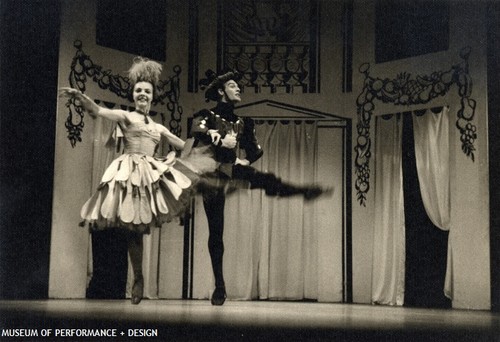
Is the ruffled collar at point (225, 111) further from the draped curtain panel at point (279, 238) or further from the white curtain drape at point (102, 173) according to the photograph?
the draped curtain panel at point (279, 238)

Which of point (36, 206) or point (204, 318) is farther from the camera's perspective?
point (36, 206)

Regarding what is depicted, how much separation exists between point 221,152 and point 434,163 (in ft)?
8.82

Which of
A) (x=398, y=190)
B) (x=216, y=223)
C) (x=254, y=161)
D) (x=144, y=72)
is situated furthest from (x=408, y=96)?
(x=144, y=72)

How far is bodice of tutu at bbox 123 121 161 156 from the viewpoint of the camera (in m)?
6.05

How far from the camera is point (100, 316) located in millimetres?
5281

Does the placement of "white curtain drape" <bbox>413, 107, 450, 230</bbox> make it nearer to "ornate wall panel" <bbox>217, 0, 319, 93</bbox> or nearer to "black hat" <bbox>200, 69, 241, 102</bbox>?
"ornate wall panel" <bbox>217, 0, 319, 93</bbox>

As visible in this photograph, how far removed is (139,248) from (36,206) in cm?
171

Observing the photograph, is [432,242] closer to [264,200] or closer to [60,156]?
[264,200]

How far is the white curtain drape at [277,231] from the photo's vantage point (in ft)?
27.7

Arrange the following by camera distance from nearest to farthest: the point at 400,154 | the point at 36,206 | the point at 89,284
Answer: the point at 36,206
the point at 89,284
the point at 400,154

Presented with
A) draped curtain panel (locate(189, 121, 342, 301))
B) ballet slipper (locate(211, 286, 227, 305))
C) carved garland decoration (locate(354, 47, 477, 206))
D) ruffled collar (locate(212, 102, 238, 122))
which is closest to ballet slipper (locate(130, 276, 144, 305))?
ballet slipper (locate(211, 286, 227, 305))

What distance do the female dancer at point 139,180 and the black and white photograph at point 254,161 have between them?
0.01 meters

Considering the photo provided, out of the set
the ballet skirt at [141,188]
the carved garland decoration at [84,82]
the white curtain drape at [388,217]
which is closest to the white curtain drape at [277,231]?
the white curtain drape at [388,217]

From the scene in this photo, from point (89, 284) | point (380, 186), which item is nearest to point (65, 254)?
point (89, 284)
